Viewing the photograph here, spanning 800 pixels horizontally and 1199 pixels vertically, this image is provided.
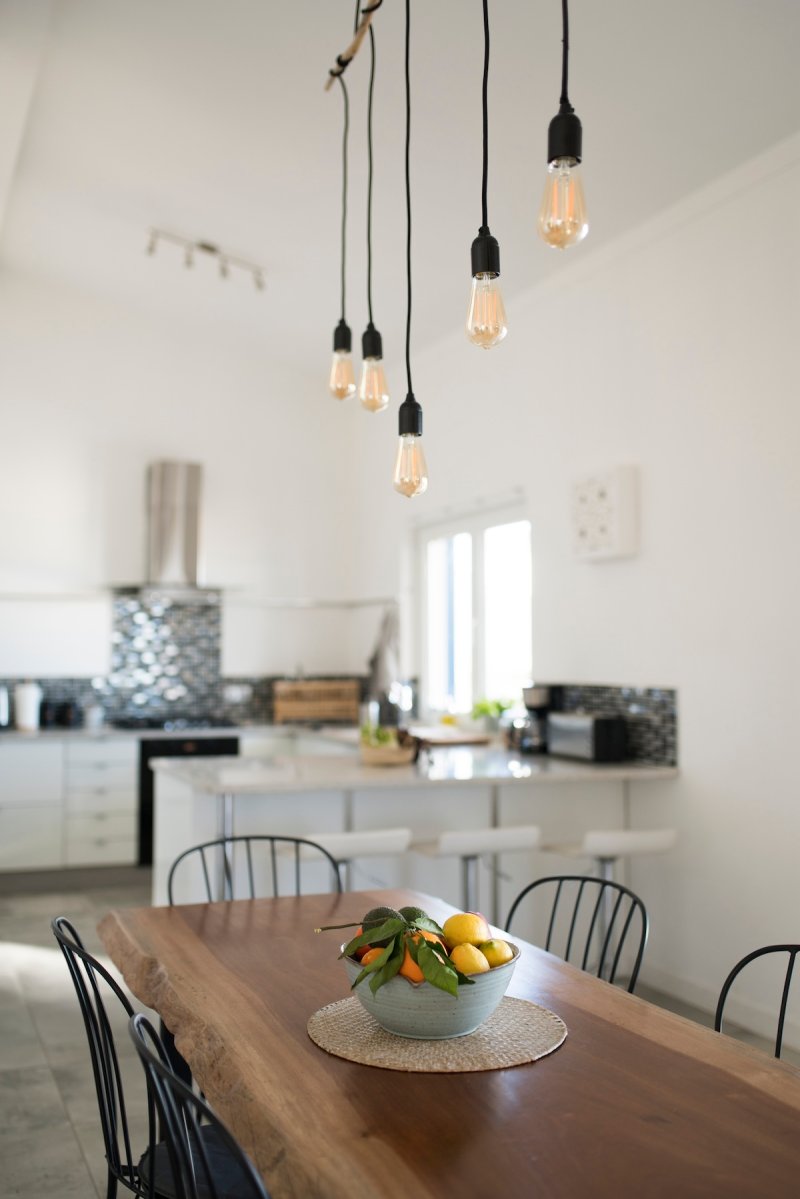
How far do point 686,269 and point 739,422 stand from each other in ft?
2.21

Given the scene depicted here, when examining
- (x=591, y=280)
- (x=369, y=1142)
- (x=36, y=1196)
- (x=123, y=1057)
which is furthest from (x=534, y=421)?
(x=369, y=1142)

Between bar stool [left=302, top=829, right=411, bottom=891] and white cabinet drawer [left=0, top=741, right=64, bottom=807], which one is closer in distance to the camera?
bar stool [left=302, top=829, right=411, bottom=891]

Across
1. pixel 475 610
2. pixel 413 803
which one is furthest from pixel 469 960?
pixel 475 610

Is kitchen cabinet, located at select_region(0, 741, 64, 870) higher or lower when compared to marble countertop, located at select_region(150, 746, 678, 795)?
lower

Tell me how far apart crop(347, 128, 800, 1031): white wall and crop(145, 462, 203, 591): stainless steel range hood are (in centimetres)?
244

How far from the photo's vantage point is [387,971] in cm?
158

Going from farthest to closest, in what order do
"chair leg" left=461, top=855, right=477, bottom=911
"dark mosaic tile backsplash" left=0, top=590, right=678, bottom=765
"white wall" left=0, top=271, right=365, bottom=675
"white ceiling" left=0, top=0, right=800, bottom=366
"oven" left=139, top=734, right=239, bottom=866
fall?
"dark mosaic tile backsplash" left=0, top=590, right=678, bottom=765
"white wall" left=0, top=271, right=365, bottom=675
"oven" left=139, top=734, right=239, bottom=866
"chair leg" left=461, top=855, right=477, bottom=911
"white ceiling" left=0, top=0, right=800, bottom=366

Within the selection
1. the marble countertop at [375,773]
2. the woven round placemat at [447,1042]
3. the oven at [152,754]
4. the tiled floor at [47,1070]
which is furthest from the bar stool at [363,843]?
the oven at [152,754]

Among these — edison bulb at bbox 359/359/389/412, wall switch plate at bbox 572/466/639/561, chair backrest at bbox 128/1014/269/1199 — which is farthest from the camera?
wall switch plate at bbox 572/466/639/561

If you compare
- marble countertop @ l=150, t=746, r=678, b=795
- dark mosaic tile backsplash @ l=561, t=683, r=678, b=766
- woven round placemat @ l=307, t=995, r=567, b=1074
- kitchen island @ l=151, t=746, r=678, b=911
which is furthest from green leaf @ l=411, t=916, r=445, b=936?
dark mosaic tile backsplash @ l=561, t=683, r=678, b=766

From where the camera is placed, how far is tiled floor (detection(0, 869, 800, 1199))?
2748 mm

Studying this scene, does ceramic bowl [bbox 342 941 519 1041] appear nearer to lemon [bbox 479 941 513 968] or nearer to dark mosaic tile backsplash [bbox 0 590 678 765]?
lemon [bbox 479 941 513 968]

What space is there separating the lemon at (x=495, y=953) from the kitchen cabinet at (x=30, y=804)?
15.8 feet

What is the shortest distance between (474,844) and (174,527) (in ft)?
11.7
